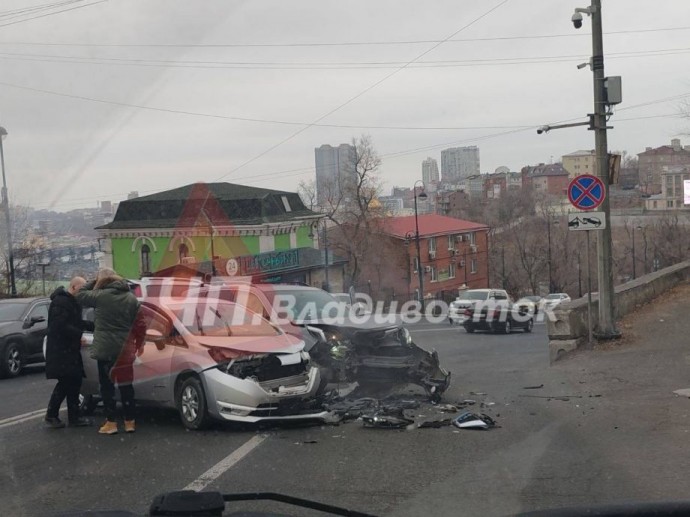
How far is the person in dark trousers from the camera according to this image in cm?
869

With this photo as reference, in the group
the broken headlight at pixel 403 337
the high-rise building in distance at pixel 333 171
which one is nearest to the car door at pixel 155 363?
the broken headlight at pixel 403 337

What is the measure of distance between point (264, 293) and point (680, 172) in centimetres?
7540

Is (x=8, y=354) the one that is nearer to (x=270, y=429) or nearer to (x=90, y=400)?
(x=90, y=400)

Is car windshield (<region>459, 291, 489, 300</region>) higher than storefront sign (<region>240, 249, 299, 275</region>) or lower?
lower

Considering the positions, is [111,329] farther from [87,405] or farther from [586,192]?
[586,192]

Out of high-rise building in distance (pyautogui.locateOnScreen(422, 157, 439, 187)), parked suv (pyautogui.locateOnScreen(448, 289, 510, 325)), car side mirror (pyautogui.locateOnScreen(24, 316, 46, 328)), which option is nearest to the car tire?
car side mirror (pyautogui.locateOnScreen(24, 316, 46, 328))

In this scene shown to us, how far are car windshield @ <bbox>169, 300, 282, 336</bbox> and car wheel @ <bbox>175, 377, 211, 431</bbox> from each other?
26.5 inches

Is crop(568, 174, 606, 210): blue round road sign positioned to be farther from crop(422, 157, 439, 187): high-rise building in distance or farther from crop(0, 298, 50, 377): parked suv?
crop(422, 157, 439, 187): high-rise building in distance

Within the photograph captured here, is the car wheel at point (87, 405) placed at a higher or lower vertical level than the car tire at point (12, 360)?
higher

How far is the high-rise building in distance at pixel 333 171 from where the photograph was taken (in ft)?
113

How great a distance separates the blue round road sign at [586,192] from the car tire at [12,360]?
11.1 meters

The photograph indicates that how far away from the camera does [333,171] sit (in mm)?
38312

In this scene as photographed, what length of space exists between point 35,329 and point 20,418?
6932 mm

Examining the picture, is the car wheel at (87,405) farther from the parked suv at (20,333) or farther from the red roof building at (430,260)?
the red roof building at (430,260)
